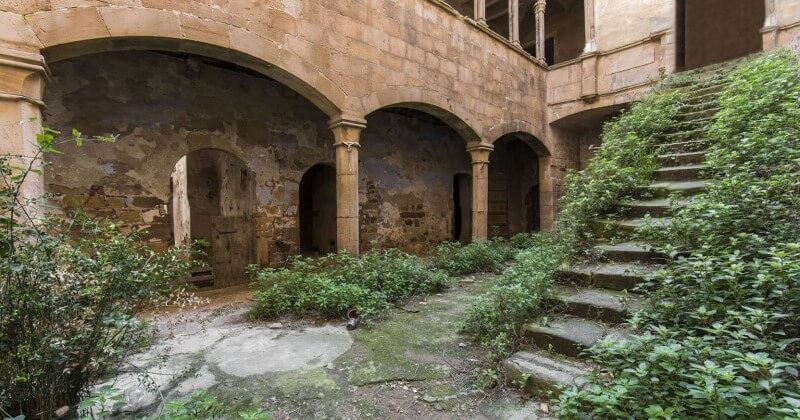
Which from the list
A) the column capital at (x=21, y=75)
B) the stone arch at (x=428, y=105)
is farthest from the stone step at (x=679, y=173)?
the column capital at (x=21, y=75)

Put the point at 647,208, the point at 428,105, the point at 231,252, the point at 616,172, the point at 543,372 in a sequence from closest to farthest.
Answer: the point at 543,372 < the point at 647,208 < the point at 616,172 < the point at 428,105 < the point at 231,252

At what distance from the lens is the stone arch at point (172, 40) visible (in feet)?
9.95

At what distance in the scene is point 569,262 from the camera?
10.5 ft

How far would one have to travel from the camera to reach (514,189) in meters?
11.9

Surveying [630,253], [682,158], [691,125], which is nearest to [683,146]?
[682,158]

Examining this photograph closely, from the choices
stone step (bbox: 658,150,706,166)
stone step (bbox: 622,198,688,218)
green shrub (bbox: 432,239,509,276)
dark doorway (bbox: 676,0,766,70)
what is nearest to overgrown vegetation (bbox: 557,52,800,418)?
stone step (bbox: 622,198,688,218)

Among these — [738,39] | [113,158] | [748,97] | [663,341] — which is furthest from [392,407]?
[738,39]

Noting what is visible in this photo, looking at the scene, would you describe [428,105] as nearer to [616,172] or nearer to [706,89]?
[616,172]

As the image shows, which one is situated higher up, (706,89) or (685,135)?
(706,89)

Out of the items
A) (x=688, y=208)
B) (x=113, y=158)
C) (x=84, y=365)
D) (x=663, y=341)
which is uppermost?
(x=113, y=158)

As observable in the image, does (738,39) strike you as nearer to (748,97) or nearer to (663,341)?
(748,97)

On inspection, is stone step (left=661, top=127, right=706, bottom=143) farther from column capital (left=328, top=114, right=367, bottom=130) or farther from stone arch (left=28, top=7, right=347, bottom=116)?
stone arch (left=28, top=7, right=347, bottom=116)

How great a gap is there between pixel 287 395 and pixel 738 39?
1261cm

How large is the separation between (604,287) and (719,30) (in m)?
10.2
